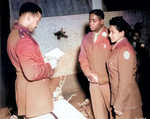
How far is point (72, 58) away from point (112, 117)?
2.37 meters

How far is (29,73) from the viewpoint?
4.98 ft

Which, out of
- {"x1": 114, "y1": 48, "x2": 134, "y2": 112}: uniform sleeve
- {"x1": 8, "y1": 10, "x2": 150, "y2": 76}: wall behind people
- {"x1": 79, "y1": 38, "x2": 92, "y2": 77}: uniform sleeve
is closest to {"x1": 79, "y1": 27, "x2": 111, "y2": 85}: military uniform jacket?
{"x1": 79, "y1": 38, "x2": 92, "y2": 77}: uniform sleeve

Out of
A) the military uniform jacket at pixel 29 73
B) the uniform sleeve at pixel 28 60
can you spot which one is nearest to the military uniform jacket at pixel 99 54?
the military uniform jacket at pixel 29 73

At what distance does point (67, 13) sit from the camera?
416 cm

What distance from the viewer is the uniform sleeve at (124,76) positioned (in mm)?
1748

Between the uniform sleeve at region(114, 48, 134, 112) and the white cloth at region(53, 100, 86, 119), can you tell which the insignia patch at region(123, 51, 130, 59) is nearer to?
the uniform sleeve at region(114, 48, 134, 112)

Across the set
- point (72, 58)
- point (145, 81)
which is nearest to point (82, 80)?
point (72, 58)

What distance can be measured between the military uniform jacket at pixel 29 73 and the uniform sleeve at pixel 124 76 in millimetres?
824

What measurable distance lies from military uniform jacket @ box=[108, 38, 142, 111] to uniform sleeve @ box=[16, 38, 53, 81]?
91cm

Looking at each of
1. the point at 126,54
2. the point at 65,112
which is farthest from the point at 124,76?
the point at 65,112

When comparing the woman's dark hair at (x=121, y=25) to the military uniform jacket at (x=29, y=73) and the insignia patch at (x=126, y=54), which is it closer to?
the insignia patch at (x=126, y=54)

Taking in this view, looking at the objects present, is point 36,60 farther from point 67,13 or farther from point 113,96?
point 67,13

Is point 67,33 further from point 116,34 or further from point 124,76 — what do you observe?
point 124,76

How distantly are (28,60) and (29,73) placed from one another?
13 cm
